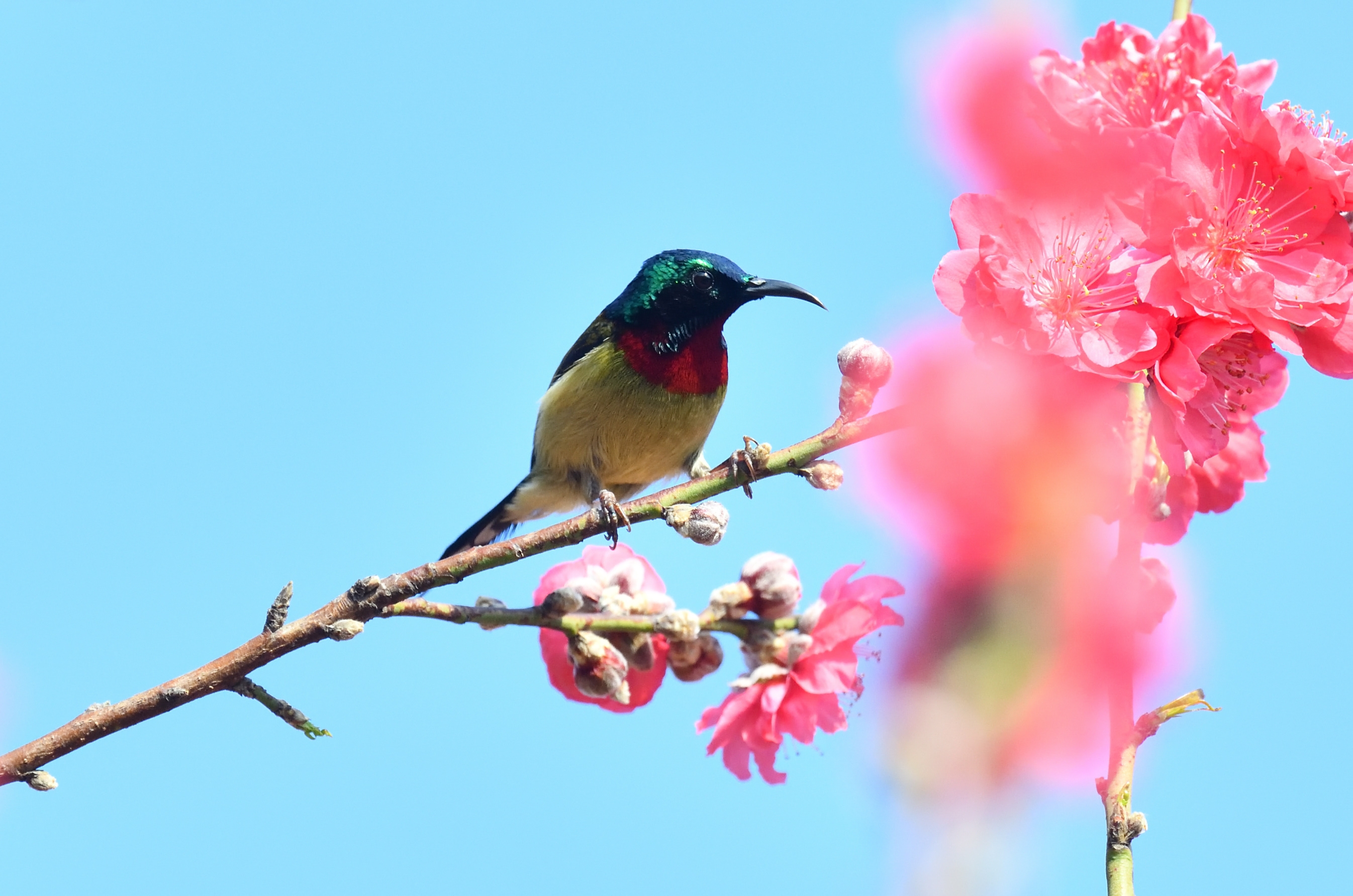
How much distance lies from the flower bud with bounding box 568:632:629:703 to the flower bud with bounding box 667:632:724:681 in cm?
12

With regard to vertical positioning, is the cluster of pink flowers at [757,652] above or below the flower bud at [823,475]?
below

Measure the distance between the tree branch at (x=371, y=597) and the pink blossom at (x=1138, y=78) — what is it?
781 mm

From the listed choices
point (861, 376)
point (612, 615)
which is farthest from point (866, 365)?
point (612, 615)

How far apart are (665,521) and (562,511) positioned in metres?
2.64

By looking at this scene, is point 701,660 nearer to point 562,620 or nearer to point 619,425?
point 562,620

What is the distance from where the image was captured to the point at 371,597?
5.68 feet

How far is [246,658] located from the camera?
5.58 feet

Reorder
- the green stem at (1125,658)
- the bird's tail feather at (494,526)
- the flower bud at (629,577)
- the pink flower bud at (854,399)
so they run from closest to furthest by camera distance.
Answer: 1. the green stem at (1125,658)
2. the pink flower bud at (854,399)
3. the flower bud at (629,577)
4. the bird's tail feather at (494,526)

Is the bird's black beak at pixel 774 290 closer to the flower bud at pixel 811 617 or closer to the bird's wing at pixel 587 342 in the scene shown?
the bird's wing at pixel 587 342

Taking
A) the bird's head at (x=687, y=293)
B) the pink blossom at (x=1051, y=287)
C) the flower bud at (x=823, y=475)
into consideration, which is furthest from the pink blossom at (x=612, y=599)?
the bird's head at (x=687, y=293)

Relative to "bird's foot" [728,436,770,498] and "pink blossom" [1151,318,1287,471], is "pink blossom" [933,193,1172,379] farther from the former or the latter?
"bird's foot" [728,436,770,498]

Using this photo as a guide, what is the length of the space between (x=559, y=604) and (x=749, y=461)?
1.31 ft

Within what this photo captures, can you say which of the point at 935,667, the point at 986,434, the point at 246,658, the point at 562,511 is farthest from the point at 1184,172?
the point at 562,511

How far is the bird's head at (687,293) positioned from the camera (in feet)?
13.8
